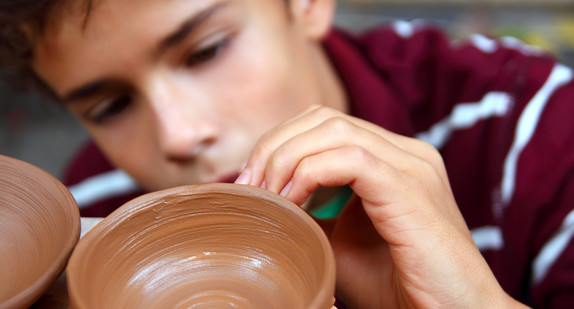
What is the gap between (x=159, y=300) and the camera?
0.57 m

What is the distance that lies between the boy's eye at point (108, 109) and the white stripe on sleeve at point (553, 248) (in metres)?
0.86

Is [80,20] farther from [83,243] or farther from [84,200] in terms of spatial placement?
[84,200]

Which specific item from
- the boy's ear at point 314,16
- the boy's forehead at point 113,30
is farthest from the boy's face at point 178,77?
the boy's ear at point 314,16

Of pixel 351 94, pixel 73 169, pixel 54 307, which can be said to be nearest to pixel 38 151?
pixel 73 169

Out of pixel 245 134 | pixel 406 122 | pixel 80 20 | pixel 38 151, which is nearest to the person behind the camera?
pixel 80 20

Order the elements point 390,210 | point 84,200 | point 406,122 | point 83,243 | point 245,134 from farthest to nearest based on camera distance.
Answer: point 84,200, point 406,122, point 245,134, point 390,210, point 83,243

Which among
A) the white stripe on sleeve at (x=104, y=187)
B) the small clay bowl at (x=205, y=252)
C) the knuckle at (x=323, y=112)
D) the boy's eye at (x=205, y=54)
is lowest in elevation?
the white stripe on sleeve at (x=104, y=187)

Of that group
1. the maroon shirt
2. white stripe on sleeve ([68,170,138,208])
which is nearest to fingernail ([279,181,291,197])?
the maroon shirt

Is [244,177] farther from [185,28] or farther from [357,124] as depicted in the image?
[185,28]

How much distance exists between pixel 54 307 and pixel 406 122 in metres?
0.95

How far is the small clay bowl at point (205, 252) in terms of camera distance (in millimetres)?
527

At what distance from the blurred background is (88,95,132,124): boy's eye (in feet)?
4.48

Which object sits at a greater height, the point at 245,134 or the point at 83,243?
the point at 83,243

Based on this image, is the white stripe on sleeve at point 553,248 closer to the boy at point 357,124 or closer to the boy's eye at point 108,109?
the boy at point 357,124
